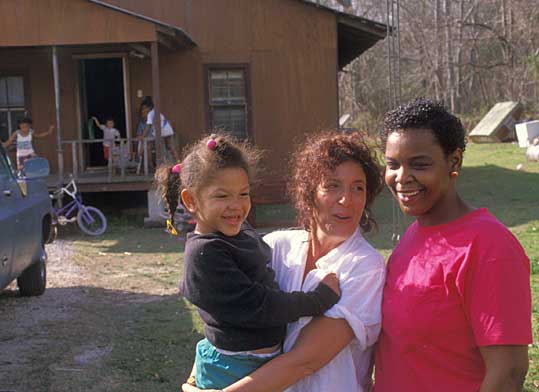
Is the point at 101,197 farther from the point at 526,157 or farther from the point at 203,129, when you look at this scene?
the point at 526,157

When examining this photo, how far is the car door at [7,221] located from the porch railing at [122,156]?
6082 mm

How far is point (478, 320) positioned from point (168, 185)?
122cm

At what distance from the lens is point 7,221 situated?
632 centimetres

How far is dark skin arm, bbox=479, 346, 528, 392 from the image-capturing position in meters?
1.93

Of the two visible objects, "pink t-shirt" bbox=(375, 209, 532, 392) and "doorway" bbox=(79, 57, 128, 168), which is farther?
"doorway" bbox=(79, 57, 128, 168)

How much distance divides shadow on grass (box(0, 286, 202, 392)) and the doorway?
8.23 metres

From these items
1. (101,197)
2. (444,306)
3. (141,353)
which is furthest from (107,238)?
(444,306)

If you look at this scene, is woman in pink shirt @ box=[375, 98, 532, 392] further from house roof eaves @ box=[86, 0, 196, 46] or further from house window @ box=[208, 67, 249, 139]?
house window @ box=[208, 67, 249, 139]

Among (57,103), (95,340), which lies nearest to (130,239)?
(57,103)

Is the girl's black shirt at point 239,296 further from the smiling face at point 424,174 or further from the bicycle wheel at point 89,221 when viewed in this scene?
the bicycle wheel at point 89,221

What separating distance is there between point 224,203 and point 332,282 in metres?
0.43

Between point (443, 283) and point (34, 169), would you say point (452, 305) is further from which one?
point (34, 169)

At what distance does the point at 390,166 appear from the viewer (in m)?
2.27

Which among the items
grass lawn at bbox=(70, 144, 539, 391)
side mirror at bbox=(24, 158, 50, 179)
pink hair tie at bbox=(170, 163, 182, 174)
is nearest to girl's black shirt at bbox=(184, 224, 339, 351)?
pink hair tie at bbox=(170, 163, 182, 174)
